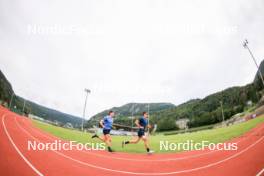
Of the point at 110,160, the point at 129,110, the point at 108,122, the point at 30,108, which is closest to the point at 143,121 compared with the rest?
the point at 129,110

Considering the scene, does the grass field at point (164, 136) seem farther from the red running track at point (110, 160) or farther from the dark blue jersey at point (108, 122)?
the dark blue jersey at point (108, 122)

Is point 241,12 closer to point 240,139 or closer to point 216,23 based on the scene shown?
point 216,23

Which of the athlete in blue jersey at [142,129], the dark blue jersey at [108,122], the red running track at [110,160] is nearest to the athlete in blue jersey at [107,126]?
the dark blue jersey at [108,122]

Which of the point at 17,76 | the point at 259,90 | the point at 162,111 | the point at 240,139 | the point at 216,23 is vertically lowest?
the point at 240,139

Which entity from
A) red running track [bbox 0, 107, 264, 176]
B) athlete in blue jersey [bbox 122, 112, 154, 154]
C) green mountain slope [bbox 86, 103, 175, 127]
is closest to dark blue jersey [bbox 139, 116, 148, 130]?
athlete in blue jersey [bbox 122, 112, 154, 154]

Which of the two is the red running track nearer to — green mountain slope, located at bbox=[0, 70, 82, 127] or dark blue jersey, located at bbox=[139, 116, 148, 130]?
green mountain slope, located at bbox=[0, 70, 82, 127]

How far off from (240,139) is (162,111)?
4.05ft

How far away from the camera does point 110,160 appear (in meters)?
3.35

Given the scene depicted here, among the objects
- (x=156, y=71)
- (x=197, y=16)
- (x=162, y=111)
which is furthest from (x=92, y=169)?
(x=197, y=16)

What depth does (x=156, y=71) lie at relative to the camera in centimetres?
378

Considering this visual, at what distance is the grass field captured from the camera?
3088mm

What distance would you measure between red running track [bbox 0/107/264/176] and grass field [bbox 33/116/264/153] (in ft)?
0.30

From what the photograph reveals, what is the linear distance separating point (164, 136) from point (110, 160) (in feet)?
3.21

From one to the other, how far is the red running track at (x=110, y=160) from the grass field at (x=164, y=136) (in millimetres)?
91
